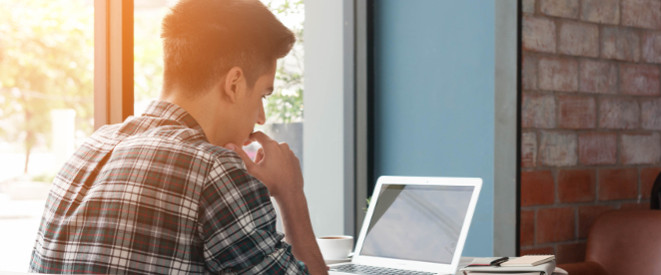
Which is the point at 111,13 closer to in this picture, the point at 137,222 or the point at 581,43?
the point at 137,222

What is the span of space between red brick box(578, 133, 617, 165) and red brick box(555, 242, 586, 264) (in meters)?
0.28

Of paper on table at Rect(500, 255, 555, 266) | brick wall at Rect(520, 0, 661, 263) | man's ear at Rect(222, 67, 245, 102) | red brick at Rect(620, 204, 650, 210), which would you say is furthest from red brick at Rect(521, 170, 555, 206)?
man's ear at Rect(222, 67, 245, 102)

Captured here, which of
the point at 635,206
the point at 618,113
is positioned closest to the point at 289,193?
the point at 618,113

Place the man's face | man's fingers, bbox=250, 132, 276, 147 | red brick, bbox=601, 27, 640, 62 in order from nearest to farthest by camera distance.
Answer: the man's face
man's fingers, bbox=250, 132, 276, 147
red brick, bbox=601, 27, 640, 62

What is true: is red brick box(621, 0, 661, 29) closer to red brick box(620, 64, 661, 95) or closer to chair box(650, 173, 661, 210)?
red brick box(620, 64, 661, 95)

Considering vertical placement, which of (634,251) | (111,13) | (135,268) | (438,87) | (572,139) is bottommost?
(634,251)

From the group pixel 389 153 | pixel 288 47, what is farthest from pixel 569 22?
pixel 288 47

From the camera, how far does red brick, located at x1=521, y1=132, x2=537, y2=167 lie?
7.18 ft

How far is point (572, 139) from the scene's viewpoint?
2.29 meters

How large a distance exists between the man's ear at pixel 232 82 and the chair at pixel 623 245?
1.30m

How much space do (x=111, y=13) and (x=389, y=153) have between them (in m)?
1.24

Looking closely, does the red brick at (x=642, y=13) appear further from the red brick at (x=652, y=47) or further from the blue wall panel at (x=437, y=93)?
the blue wall panel at (x=437, y=93)

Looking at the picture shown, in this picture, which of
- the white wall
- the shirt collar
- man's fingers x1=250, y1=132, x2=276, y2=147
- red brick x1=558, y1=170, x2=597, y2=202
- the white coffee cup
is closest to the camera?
the shirt collar

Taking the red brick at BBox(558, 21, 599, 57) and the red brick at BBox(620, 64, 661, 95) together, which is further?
the red brick at BBox(620, 64, 661, 95)
